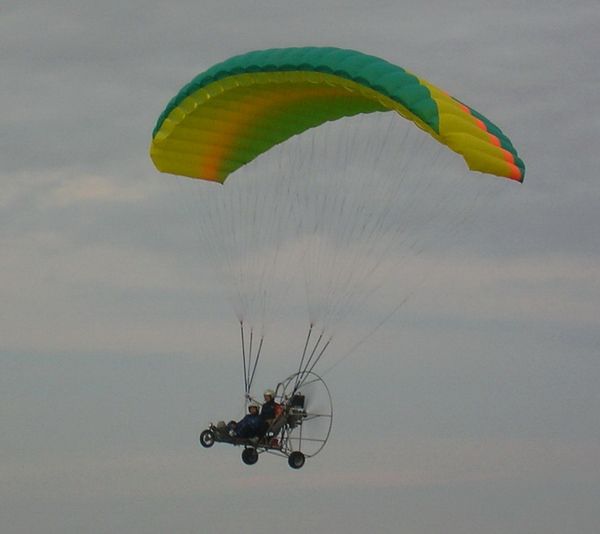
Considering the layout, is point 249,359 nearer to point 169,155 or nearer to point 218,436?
point 218,436

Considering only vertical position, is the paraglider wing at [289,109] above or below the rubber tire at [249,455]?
above

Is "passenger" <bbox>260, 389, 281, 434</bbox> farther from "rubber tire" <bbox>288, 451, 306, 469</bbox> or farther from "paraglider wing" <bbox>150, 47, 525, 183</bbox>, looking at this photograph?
"paraglider wing" <bbox>150, 47, 525, 183</bbox>

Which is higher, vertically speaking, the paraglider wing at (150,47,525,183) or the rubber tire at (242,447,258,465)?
the paraglider wing at (150,47,525,183)

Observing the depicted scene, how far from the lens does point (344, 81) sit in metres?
42.8

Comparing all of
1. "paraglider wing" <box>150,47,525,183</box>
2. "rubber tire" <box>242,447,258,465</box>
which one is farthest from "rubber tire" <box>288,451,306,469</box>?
"paraglider wing" <box>150,47,525,183</box>

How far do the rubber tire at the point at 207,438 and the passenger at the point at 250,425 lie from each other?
476 mm

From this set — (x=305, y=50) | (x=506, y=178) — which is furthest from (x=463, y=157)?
(x=305, y=50)

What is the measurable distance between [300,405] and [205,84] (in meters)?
5.68

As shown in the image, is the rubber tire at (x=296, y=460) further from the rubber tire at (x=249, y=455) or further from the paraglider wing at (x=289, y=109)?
the paraglider wing at (x=289, y=109)

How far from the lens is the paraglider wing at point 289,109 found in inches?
1641

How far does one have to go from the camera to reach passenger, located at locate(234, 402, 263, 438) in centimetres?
4456

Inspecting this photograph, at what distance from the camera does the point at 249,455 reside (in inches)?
1770

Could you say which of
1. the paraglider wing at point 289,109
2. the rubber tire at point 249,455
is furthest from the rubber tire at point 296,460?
the paraglider wing at point 289,109

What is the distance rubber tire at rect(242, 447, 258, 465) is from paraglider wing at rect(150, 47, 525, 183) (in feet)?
17.2
